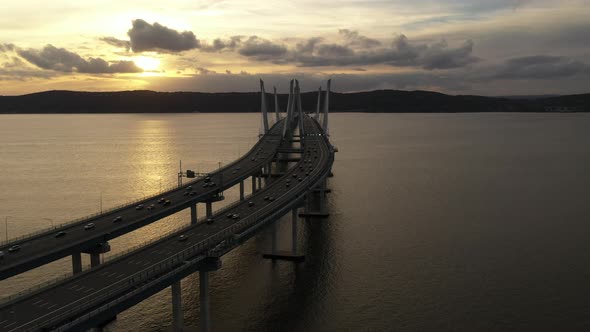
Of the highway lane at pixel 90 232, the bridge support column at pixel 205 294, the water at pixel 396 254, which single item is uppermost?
the highway lane at pixel 90 232

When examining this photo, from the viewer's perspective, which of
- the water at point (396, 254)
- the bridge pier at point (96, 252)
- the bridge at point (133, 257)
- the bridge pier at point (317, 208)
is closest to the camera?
the bridge at point (133, 257)

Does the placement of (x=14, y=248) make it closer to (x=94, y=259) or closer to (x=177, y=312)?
(x=94, y=259)

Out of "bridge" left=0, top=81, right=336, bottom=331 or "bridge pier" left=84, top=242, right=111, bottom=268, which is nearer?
"bridge" left=0, top=81, right=336, bottom=331

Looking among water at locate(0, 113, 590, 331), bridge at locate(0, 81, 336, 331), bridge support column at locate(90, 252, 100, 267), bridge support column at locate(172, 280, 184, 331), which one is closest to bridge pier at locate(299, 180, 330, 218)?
water at locate(0, 113, 590, 331)

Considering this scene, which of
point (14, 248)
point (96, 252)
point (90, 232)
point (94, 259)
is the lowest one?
point (94, 259)

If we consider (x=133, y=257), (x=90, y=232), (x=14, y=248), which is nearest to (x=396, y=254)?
(x=133, y=257)

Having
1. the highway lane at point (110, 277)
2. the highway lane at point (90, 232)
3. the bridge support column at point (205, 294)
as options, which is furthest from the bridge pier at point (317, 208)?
the bridge support column at point (205, 294)

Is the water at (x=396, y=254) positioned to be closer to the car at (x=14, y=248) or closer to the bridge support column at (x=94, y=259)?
the bridge support column at (x=94, y=259)

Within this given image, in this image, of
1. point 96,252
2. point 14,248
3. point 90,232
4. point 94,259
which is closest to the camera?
point 14,248

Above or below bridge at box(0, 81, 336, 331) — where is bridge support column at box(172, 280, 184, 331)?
below

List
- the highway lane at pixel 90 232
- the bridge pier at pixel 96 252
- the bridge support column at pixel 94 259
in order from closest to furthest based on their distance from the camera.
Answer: the highway lane at pixel 90 232 → the bridge pier at pixel 96 252 → the bridge support column at pixel 94 259

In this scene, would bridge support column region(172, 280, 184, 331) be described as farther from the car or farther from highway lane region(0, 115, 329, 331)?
the car

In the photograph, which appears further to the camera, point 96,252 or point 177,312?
point 96,252
